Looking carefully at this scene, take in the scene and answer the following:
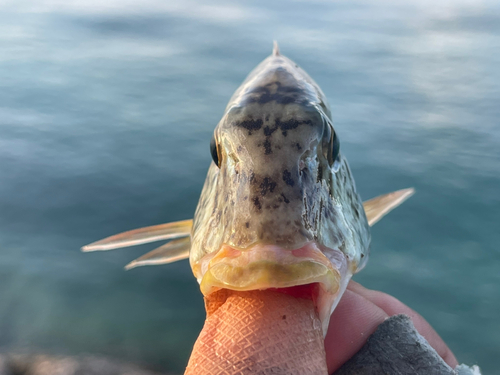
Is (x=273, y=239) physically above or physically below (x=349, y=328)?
above

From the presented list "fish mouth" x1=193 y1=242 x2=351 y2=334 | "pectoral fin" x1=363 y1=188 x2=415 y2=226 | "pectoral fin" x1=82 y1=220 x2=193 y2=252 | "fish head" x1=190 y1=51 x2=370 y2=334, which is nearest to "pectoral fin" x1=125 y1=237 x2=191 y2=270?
"pectoral fin" x1=82 y1=220 x2=193 y2=252

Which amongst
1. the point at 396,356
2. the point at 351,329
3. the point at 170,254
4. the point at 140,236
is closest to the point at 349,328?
the point at 351,329

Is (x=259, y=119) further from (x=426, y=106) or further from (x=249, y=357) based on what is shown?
(x=426, y=106)

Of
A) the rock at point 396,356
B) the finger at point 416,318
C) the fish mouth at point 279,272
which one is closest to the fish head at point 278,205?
the fish mouth at point 279,272

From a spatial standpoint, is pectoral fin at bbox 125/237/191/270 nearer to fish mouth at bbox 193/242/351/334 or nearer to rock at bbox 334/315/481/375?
rock at bbox 334/315/481/375

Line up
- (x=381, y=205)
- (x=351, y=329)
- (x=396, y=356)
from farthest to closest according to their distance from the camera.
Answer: (x=381, y=205)
(x=351, y=329)
(x=396, y=356)

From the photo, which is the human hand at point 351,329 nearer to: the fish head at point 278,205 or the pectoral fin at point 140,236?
the fish head at point 278,205

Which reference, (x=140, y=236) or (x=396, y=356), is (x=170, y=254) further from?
(x=396, y=356)
